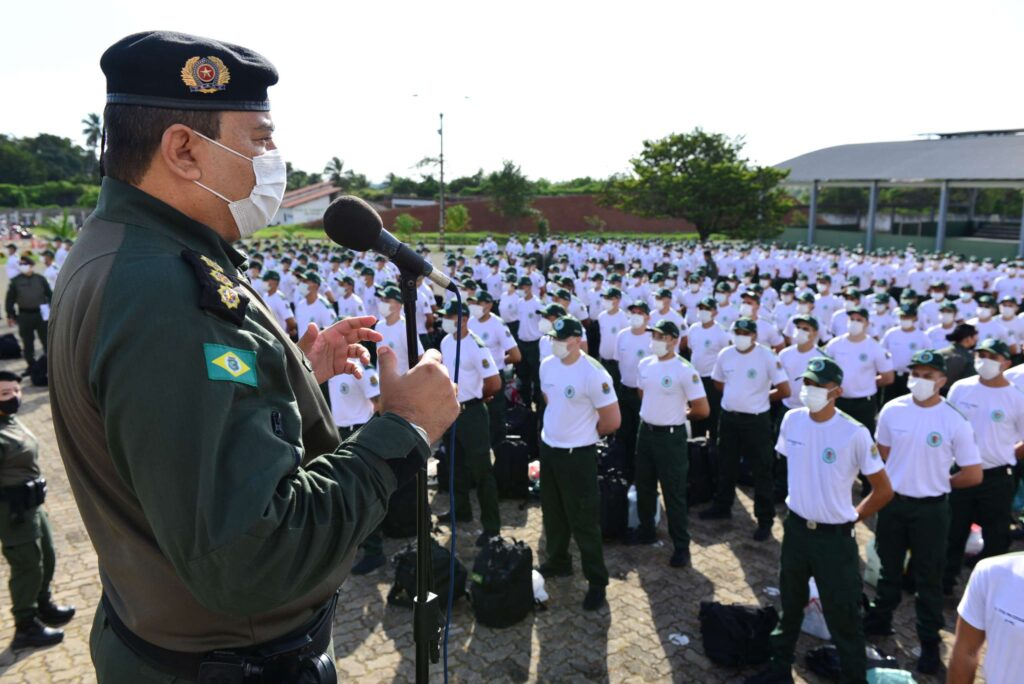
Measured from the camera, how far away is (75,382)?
4.07 feet

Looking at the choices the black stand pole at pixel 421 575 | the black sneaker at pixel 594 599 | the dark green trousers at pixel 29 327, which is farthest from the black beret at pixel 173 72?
the dark green trousers at pixel 29 327

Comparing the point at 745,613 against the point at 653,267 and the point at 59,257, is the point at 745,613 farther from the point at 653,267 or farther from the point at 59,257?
the point at 653,267

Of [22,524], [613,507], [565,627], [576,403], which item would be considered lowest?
[565,627]

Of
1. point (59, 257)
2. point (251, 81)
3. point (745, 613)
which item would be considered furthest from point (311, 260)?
point (251, 81)

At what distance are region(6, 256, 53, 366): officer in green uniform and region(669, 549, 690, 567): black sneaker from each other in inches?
487

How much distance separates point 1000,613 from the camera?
2906mm

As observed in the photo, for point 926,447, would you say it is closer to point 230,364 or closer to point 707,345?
point 707,345

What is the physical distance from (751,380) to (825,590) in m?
3.43

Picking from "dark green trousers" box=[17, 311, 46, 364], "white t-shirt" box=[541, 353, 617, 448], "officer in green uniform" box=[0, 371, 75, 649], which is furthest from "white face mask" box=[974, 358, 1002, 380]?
"dark green trousers" box=[17, 311, 46, 364]

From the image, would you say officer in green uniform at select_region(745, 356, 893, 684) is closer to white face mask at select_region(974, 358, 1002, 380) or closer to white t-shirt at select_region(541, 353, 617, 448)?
white t-shirt at select_region(541, 353, 617, 448)

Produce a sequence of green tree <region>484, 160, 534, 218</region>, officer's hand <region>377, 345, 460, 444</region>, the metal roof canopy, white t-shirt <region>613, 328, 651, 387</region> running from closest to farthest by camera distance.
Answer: officer's hand <region>377, 345, 460, 444</region> → white t-shirt <region>613, 328, 651, 387</region> → the metal roof canopy → green tree <region>484, 160, 534, 218</region>

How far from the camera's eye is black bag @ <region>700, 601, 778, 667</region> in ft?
16.3

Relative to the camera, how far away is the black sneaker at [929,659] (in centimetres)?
499

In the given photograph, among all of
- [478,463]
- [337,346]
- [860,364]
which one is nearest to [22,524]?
[478,463]
